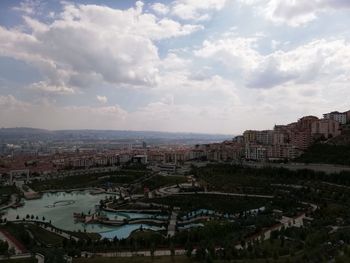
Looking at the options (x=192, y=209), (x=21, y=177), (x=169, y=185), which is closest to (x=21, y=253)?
(x=192, y=209)

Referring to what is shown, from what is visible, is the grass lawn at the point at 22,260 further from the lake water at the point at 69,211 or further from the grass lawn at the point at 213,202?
the grass lawn at the point at 213,202

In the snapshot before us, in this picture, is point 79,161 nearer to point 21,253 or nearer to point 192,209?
point 192,209

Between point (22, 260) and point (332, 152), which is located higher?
point (332, 152)

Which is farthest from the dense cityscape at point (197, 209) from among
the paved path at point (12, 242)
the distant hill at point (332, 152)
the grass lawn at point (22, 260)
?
the grass lawn at point (22, 260)

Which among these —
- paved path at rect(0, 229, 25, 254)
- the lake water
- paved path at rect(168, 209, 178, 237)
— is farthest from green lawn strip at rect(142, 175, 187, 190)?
paved path at rect(0, 229, 25, 254)

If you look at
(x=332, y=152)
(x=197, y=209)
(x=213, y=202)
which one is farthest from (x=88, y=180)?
(x=332, y=152)

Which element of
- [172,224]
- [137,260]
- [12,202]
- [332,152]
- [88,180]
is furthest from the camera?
[88,180]

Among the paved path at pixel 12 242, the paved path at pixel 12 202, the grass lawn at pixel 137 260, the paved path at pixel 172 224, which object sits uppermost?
the grass lawn at pixel 137 260

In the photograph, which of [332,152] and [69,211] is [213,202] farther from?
[332,152]
